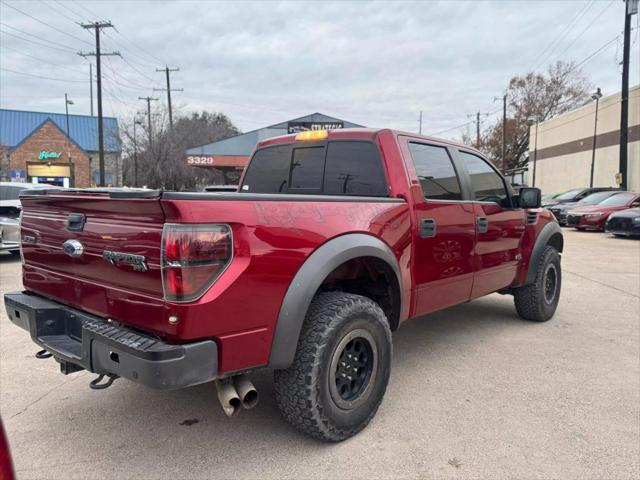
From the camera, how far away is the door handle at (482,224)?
420 cm

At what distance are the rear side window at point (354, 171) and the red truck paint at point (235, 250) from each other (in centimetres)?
7

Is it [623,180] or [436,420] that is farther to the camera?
[623,180]

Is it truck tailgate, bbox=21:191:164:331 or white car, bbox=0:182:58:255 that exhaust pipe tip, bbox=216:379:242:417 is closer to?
truck tailgate, bbox=21:191:164:331

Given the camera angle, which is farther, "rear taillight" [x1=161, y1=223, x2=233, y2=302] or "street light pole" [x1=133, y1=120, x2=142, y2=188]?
"street light pole" [x1=133, y1=120, x2=142, y2=188]

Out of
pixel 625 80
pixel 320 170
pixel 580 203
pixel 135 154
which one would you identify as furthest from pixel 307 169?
pixel 135 154

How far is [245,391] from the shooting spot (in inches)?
98.0

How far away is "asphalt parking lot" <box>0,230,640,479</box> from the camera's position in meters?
2.65

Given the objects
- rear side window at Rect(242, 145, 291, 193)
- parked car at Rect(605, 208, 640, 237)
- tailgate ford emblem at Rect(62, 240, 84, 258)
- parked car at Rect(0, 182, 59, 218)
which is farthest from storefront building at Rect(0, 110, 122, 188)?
tailgate ford emblem at Rect(62, 240, 84, 258)

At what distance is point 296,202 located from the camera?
8.63 feet

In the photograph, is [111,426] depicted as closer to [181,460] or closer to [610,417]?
[181,460]

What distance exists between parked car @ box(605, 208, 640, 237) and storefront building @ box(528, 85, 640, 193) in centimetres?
1127

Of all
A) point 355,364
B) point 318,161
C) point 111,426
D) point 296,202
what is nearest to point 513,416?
point 355,364

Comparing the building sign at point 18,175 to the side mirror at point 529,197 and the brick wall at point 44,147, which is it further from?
the side mirror at point 529,197

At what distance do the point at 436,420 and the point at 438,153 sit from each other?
2.10 m
